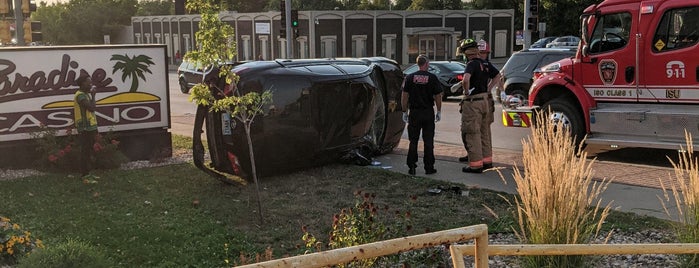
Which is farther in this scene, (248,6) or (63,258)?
(248,6)

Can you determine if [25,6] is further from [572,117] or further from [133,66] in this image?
[572,117]

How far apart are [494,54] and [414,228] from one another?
157ft

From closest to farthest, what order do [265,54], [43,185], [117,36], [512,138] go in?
[43,185] < [512,138] < [265,54] < [117,36]

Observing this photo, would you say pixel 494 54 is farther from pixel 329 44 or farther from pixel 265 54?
pixel 265 54

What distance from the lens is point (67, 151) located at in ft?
31.9

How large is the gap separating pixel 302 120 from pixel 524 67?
9611 millimetres

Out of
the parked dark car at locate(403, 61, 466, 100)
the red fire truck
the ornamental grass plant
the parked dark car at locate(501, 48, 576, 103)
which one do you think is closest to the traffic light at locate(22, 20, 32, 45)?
the parked dark car at locate(403, 61, 466, 100)

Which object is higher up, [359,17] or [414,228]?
[359,17]

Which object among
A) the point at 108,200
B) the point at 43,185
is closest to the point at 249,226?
the point at 108,200

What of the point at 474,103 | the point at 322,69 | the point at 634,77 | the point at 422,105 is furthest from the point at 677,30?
the point at 322,69

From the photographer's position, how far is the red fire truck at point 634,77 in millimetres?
9562

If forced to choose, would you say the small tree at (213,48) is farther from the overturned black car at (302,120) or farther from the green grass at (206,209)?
the overturned black car at (302,120)

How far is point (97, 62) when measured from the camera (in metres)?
10.6

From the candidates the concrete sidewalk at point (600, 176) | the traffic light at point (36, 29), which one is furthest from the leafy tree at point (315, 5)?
the concrete sidewalk at point (600, 176)
